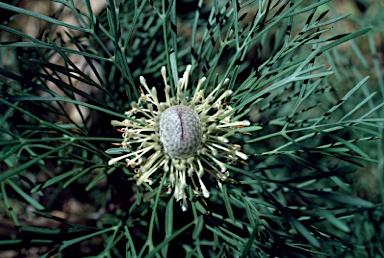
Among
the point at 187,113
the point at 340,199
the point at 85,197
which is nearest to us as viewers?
the point at 340,199

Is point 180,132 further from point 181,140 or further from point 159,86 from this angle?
point 159,86

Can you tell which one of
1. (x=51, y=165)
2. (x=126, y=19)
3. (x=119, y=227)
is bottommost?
(x=119, y=227)

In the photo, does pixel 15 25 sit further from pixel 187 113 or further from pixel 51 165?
pixel 187 113

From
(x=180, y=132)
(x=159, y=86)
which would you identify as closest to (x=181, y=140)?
(x=180, y=132)

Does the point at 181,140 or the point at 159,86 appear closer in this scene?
the point at 181,140

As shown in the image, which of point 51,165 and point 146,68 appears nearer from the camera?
point 146,68

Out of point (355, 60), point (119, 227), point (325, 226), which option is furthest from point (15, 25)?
point (355, 60)

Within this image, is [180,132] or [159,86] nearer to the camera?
[180,132]

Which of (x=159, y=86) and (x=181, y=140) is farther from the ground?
(x=159, y=86)
